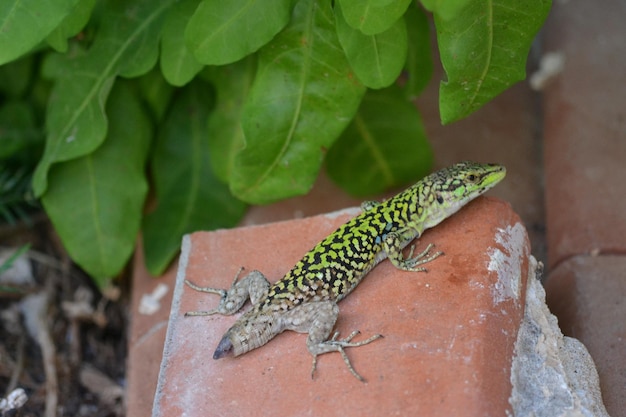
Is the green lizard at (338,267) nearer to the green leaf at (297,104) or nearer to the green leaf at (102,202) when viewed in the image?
the green leaf at (297,104)

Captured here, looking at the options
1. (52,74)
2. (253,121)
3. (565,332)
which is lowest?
(565,332)

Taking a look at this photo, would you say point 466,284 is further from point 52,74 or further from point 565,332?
point 52,74

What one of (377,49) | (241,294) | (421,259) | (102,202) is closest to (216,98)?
(102,202)

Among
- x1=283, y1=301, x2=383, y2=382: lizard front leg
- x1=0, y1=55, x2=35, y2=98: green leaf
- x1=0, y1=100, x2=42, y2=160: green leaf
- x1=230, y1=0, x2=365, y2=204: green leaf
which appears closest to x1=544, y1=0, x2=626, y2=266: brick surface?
x1=230, y1=0, x2=365, y2=204: green leaf

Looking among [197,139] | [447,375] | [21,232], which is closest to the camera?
[447,375]

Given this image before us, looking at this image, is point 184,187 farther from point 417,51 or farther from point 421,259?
point 421,259

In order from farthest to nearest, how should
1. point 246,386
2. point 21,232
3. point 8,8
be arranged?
point 21,232 → point 8,8 → point 246,386

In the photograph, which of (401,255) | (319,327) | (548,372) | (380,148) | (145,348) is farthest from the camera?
(380,148)

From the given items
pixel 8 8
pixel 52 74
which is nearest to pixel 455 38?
pixel 8 8
